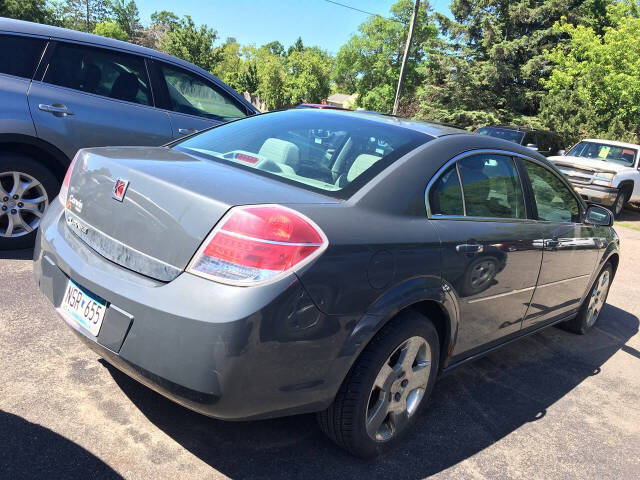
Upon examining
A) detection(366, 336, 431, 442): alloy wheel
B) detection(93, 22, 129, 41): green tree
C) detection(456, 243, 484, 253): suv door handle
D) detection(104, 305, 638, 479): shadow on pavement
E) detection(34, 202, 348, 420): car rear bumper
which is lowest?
detection(104, 305, 638, 479): shadow on pavement

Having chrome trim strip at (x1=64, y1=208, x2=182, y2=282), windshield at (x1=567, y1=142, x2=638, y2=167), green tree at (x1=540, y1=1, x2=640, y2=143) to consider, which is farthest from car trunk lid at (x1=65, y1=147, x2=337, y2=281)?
green tree at (x1=540, y1=1, x2=640, y2=143)

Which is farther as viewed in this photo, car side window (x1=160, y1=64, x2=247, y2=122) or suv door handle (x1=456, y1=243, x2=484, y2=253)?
car side window (x1=160, y1=64, x2=247, y2=122)

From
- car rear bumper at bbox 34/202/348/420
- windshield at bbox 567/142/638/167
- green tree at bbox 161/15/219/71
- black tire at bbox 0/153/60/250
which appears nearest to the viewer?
car rear bumper at bbox 34/202/348/420

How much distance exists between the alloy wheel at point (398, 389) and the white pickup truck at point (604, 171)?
10774 millimetres

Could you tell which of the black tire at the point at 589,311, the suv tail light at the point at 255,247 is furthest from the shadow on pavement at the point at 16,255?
the black tire at the point at 589,311

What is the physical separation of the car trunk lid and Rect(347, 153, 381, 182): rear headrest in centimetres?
28

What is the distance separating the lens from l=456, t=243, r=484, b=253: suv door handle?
2.58 m

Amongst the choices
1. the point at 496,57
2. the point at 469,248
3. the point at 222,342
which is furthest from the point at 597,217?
the point at 496,57

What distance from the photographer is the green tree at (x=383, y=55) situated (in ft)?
201

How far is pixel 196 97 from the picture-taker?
524cm

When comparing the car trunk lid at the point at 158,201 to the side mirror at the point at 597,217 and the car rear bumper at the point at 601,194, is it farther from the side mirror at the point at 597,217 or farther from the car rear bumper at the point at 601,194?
the car rear bumper at the point at 601,194

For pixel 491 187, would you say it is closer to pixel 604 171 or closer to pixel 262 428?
pixel 262 428

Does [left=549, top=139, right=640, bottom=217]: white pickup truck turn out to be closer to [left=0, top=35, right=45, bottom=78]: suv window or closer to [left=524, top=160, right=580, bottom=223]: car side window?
[left=524, top=160, right=580, bottom=223]: car side window

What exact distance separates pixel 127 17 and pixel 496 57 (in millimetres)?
84980
